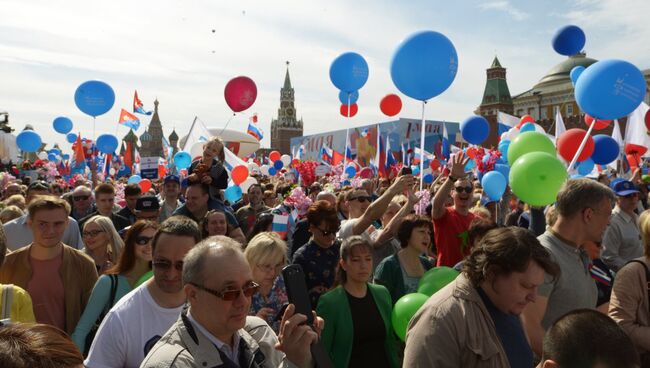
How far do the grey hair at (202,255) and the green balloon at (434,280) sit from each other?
2.39 meters

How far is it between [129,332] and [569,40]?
9690mm

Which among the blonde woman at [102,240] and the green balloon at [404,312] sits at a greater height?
the blonde woman at [102,240]

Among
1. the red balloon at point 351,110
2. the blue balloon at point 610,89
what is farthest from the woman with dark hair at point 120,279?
the red balloon at point 351,110

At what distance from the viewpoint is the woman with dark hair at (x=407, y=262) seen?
4512mm

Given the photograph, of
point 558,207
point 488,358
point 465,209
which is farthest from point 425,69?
point 488,358

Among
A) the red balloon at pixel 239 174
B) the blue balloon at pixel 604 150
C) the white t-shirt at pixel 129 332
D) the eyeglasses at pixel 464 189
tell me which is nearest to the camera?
the white t-shirt at pixel 129 332

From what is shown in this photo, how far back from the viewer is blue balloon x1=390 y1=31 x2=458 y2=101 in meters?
6.03

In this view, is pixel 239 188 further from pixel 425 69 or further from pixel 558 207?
pixel 558 207

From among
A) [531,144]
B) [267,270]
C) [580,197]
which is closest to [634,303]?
[580,197]

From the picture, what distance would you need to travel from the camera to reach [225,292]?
205 cm

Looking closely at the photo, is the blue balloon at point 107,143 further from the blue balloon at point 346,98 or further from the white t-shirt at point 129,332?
the white t-shirt at point 129,332

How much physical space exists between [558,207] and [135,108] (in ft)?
51.3

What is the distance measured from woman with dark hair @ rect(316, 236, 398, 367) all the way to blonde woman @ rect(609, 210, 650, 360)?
4.75ft

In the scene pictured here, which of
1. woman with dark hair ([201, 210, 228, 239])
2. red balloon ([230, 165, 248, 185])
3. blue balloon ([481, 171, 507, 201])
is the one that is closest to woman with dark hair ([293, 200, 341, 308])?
woman with dark hair ([201, 210, 228, 239])
